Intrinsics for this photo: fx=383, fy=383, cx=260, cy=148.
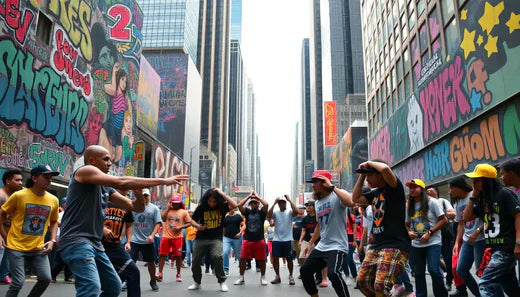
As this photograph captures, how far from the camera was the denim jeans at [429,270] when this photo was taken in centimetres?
516

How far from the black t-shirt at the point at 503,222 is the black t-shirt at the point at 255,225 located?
5354 millimetres

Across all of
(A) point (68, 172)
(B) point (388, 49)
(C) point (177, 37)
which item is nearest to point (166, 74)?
(C) point (177, 37)

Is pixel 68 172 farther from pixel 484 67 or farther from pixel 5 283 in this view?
pixel 484 67

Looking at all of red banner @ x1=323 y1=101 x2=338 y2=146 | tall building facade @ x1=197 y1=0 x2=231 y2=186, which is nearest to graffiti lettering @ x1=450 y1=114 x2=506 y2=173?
red banner @ x1=323 y1=101 x2=338 y2=146

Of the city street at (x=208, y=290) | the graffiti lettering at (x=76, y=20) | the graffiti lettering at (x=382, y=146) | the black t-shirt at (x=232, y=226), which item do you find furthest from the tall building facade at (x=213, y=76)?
the city street at (x=208, y=290)

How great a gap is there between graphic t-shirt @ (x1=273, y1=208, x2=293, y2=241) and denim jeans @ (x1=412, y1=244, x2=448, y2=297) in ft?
12.8

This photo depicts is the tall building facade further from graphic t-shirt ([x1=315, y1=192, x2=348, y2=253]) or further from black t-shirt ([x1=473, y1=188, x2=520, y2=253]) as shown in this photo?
black t-shirt ([x1=473, y1=188, x2=520, y2=253])

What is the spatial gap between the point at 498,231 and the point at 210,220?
195 inches

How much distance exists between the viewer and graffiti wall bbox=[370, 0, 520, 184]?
1318 cm

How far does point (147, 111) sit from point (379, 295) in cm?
3870

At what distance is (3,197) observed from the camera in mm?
5094

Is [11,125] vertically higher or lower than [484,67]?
lower

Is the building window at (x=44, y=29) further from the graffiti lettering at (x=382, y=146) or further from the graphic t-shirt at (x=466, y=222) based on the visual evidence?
the graffiti lettering at (x=382, y=146)

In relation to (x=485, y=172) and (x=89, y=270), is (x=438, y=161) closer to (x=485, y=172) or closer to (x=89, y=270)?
(x=485, y=172)
